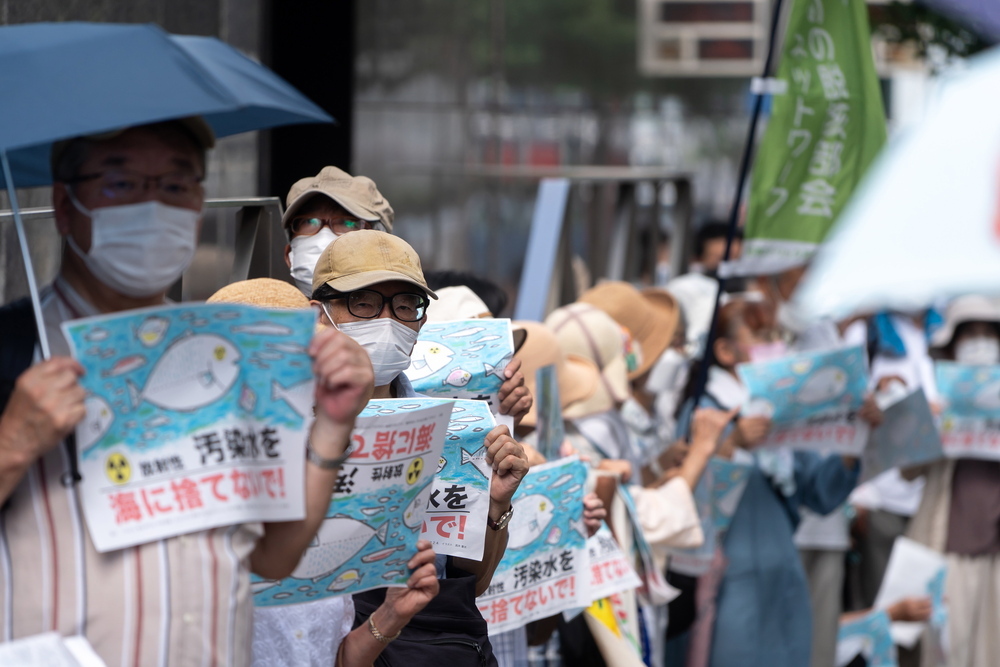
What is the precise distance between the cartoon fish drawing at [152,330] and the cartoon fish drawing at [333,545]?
20.9 inches

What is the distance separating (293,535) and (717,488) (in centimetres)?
354

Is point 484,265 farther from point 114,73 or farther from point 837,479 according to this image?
point 114,73

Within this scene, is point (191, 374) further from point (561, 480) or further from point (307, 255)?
point (561, 480)

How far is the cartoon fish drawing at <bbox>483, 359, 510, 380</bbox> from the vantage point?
3326 mm

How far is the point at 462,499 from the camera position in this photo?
300 centimetres

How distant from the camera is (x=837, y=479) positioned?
5.94 metres

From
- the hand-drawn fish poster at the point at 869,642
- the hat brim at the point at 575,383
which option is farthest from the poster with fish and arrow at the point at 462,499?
the hand-drawn fish poster at the point at 869,642

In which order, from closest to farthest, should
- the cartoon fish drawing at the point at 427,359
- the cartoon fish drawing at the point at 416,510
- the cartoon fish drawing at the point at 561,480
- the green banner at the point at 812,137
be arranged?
the cartoon fish drawing at the point at 416,510 → the cartoon fish drawing at the point at 427,359 → the cartoon fish drawing at the point at 561,480 → the green banner at the point at 812,137

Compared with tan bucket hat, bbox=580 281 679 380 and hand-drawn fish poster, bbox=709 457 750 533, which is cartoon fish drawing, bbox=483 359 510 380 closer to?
hand-drawn fish poster, bbox=709 457 750 533

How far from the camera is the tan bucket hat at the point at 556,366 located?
14.1ft

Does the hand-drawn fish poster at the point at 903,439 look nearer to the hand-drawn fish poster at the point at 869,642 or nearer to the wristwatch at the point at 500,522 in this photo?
the hand-drawn fish poster at the point at 869,642

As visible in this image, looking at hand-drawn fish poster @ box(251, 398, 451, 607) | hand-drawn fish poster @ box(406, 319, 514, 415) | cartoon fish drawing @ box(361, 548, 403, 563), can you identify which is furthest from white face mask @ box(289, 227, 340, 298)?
cartoon fish drawing @ box(361, 548, 403, 563)

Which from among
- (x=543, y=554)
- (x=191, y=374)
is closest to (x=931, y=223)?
(x=191, y=374)

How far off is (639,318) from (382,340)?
3225 mm
